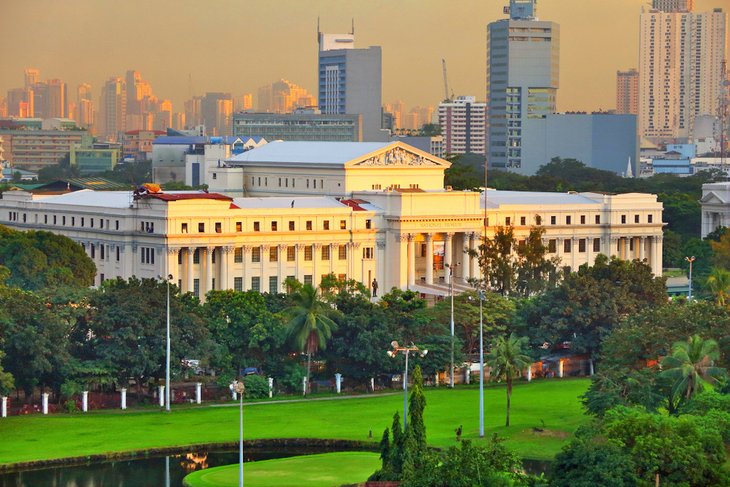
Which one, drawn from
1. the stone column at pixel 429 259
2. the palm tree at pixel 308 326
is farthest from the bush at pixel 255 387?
the stone column at pixel 429 259

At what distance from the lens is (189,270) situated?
111m

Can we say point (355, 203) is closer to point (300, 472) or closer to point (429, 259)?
point (429, 259)

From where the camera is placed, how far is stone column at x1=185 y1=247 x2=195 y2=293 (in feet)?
364

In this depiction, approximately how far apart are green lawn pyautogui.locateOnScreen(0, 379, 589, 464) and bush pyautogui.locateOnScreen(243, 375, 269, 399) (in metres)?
1.88

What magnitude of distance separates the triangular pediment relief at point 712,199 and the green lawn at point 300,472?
82892mm

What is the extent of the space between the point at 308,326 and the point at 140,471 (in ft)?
58.6

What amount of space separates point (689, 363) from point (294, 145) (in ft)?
230

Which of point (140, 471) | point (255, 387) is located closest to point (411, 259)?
point (255, 387)

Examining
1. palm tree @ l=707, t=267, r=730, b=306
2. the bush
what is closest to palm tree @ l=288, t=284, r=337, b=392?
the bush

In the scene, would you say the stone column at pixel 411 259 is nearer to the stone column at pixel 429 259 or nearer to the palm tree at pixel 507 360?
the stone column at pixel 429 259

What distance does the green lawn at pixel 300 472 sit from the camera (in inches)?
2518

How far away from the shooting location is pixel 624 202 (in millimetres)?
129750

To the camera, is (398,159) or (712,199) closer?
(398,159)

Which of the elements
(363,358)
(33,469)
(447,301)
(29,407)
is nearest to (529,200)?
(447,301)
